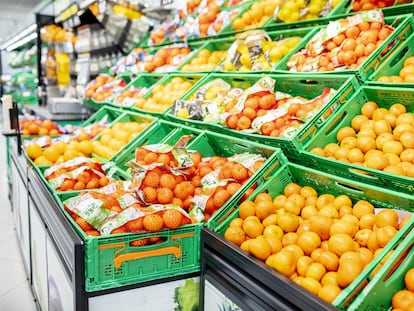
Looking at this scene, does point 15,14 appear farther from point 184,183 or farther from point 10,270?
point 184,183

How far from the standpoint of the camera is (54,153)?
140 inches

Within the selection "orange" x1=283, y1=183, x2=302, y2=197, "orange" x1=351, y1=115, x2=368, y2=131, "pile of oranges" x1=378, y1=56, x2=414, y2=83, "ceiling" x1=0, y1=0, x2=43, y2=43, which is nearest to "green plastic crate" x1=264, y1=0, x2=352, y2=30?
"pile of oranges" x1=378, y1=56, x2=414, y2=83

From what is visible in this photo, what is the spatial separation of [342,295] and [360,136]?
40.9 inches

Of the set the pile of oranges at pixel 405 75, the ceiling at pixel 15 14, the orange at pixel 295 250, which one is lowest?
the orange at pixel 295 250

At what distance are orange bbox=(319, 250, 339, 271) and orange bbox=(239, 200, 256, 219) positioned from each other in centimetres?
49

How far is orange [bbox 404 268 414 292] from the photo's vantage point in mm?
1371

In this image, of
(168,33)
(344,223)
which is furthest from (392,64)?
(168,33)

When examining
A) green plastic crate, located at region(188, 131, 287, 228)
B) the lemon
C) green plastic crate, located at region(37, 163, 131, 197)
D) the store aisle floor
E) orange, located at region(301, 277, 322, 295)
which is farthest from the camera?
the lemon

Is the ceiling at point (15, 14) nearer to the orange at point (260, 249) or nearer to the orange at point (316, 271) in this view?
A: the orange at point (260, 249)

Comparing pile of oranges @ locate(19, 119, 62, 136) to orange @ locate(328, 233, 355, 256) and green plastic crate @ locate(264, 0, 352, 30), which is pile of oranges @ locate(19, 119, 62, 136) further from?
orange @ locate(328, 233, 355, 256)

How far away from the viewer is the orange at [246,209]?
2004mm

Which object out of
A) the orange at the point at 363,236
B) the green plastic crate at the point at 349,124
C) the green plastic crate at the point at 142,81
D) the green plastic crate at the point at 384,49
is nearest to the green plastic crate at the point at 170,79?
the green plastic crate at the point at 142,81

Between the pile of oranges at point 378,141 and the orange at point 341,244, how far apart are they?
39 centimetres

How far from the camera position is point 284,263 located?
1579 millimetres
